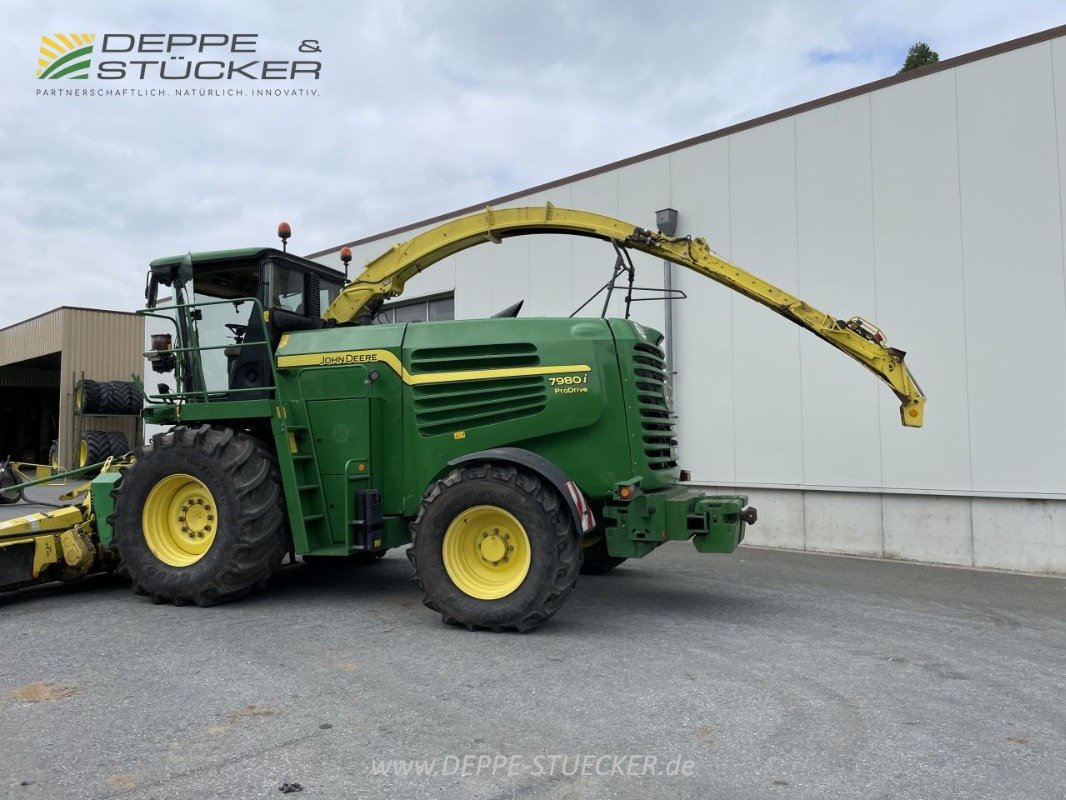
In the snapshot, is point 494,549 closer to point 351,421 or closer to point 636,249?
point 351,421

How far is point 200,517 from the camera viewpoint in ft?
22.2

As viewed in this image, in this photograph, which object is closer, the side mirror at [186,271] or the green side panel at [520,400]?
the green side panel at [520,400]

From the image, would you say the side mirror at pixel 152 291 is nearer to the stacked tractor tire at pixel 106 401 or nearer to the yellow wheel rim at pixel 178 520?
the yellow wheel rim at pixel 178 520

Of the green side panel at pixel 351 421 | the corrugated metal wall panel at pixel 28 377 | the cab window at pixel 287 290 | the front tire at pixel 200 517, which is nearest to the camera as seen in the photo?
the front tire at pixel 200 517

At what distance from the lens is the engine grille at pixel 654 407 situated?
634cm

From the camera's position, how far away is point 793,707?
4234 millimetres

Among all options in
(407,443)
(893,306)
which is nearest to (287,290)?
(407,443)

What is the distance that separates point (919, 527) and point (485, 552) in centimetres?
599

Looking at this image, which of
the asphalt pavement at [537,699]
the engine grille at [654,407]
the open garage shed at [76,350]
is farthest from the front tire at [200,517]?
the open garage shed at [76,350]

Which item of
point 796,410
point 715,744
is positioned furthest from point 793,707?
point 796,410

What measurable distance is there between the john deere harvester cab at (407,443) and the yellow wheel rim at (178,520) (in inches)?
0.6

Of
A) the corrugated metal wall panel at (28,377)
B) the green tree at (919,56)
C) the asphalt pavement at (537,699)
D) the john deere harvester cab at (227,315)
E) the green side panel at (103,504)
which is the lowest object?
the asphalt pavement at (537,699)

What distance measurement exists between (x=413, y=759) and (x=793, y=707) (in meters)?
2.03

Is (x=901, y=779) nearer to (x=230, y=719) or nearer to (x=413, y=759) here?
(x=413, y=759)
